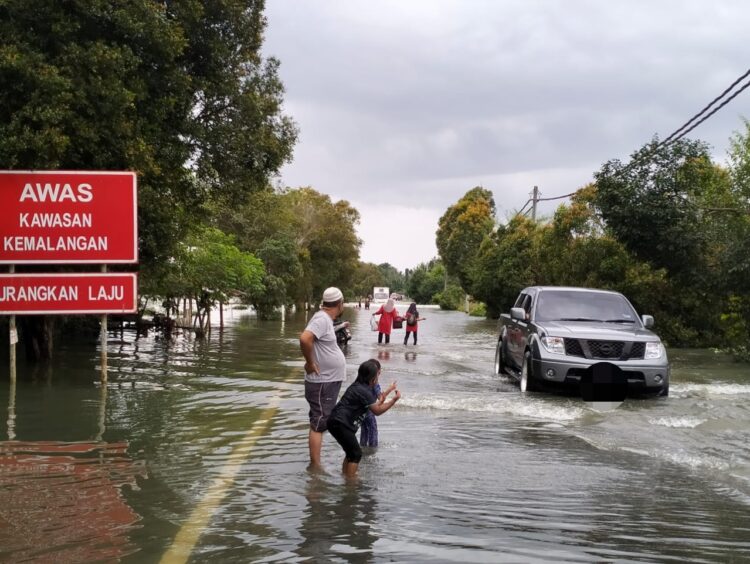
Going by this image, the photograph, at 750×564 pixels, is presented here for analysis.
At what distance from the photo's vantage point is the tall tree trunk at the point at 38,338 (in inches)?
608

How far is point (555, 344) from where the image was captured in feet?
38.2

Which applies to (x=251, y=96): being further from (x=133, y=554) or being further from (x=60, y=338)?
(x=133, y=554)

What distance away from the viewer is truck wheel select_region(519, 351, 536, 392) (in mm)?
12016

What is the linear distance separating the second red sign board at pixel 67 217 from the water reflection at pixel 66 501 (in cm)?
504

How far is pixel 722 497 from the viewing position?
6.12 m

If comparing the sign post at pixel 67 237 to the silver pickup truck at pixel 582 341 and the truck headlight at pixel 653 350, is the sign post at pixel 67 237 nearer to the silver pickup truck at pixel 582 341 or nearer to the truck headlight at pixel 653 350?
the silver pickup truck at pixel 582 341

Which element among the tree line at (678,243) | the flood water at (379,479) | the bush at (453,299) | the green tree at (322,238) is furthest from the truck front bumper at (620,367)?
the bush at (453,299)

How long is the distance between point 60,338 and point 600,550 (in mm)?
20926

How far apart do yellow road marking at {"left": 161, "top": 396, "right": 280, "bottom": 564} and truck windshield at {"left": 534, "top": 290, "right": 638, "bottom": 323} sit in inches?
236

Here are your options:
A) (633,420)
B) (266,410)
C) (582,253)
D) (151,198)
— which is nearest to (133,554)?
(266,410)

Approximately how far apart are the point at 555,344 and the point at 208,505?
23.6 feet

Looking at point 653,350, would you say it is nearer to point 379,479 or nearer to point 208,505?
point 379,479

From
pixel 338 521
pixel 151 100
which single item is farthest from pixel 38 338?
pixel 338 521

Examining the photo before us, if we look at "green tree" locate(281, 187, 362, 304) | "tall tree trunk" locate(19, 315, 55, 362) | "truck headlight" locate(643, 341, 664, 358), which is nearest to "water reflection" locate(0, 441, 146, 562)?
"truck headlight" locate(643, 341, 664, 358)
